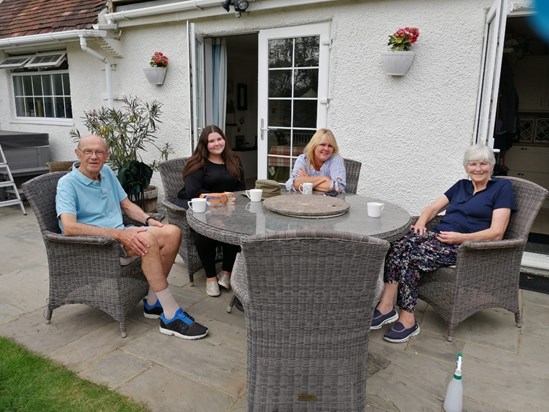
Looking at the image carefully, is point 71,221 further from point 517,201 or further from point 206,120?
point 206,120

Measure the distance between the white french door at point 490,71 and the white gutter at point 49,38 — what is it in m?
4.58

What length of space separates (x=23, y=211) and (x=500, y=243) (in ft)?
18.4

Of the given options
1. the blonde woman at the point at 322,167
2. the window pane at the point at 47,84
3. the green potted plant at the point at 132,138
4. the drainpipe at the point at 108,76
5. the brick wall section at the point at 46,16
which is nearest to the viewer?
the blonde woman at the point at 322,167

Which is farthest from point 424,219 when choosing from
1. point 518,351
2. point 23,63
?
point 23,63

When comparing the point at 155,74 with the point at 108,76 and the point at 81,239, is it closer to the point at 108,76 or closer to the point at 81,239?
the point at 108,76

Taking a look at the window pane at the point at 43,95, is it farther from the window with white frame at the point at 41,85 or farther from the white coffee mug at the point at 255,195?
the white coffee mug at the point at 255,195

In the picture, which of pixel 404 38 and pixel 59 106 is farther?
pixel 59 106

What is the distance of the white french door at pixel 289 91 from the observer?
13.9 feet

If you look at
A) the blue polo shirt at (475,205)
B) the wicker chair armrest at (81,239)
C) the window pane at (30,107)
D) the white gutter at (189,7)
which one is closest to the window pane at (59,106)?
the window pane at (30,107)

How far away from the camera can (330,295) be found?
150cm

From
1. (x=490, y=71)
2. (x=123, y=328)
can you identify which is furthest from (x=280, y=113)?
(x=123, y=328)

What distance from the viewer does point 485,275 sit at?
8.14ft

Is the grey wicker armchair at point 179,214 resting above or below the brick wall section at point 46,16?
below

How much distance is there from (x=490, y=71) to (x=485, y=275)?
62.5 inches
